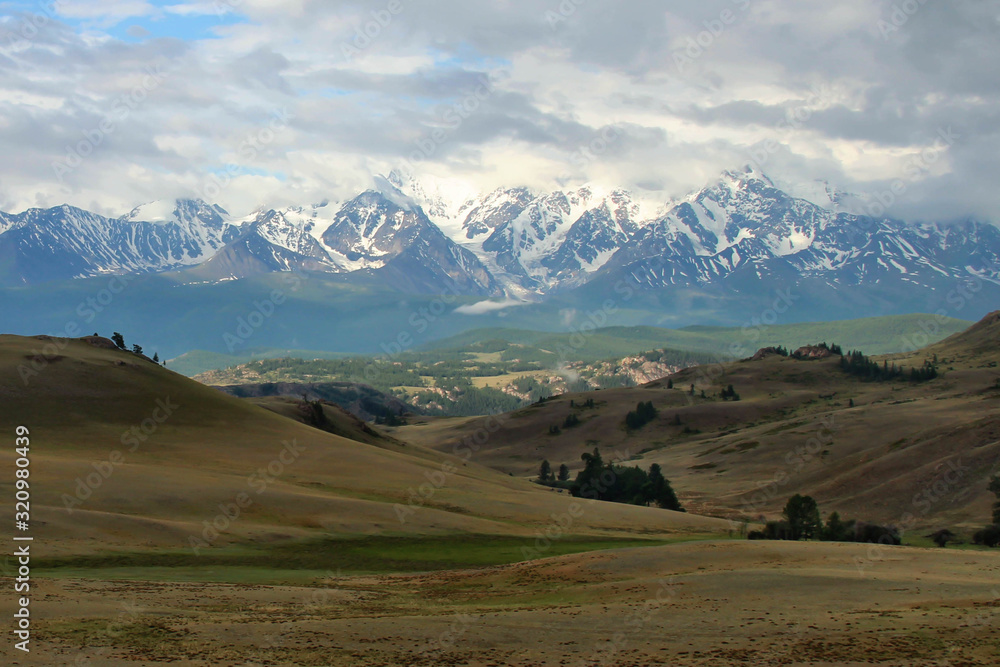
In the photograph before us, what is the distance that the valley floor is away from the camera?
36.5 meters

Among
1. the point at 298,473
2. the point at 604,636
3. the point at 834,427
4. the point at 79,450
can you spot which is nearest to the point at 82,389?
the point at 79,450

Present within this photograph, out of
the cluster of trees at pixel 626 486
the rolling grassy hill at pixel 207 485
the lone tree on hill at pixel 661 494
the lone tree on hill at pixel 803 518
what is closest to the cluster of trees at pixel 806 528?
the lone tree on hill at pixel 803 518

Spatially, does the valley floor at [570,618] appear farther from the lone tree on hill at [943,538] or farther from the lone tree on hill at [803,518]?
the lone tree on hill at [943,538]

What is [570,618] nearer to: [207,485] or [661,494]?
[207,485]

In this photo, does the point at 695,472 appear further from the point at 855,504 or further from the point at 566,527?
the point at 566,527

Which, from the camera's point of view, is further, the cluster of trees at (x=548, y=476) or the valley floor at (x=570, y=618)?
the cluster of trees at (x=548, y=476)

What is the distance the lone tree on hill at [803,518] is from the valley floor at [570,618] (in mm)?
28385

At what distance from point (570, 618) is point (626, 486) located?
101 meters

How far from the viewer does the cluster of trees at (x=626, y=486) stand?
13262 centimetres

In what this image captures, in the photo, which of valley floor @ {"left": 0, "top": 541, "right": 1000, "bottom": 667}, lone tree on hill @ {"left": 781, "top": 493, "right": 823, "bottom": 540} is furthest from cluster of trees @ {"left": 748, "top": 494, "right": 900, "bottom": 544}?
valley floor @ {"left": 0, "top": 541, "right": 1000, "bottom": 667}

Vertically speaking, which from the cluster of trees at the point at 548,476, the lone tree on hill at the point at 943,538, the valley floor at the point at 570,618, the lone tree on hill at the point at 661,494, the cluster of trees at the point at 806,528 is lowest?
the cluster of trees at the point at 548,476

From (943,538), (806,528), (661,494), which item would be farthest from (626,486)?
(943,538)

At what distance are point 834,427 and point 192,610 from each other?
162153 mm

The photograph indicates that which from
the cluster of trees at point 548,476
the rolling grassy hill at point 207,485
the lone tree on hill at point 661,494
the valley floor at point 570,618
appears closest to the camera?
the valley floor at point 570,618
